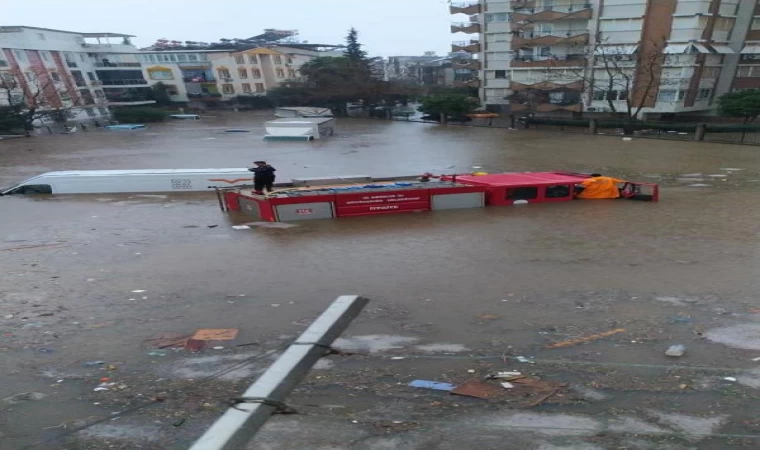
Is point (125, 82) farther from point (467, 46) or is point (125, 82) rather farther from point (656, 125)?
point (656, 125)

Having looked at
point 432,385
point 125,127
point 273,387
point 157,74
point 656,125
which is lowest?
point 656,125

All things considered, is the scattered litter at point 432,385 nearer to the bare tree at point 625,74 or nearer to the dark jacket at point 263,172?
the dark jacket at point 263,172

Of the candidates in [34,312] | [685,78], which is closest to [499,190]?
[34,312]

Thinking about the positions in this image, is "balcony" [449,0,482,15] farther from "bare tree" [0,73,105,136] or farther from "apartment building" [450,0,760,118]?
"bare tree" [0,73,105,136]

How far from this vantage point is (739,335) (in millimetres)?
5312

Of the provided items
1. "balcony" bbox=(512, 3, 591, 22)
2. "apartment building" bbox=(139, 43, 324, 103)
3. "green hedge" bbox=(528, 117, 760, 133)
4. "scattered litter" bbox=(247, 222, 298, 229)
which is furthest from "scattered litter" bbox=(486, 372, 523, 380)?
"apartment building" bbox=(139, 43, 324, 103)

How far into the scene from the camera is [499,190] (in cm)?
1430

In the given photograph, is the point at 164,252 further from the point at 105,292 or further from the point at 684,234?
the point at 684,234

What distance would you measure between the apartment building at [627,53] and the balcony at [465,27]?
2.05 meters

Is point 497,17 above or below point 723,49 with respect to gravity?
above

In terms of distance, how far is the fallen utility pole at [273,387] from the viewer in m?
3.49

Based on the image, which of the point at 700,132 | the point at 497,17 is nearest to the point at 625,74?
the point at 700,132

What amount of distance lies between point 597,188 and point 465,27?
3719 centimetres

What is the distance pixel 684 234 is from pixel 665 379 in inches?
314
